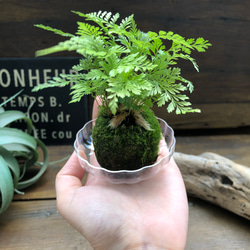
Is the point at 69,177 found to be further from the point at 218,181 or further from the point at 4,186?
the point at 218,181

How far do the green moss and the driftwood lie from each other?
34cm

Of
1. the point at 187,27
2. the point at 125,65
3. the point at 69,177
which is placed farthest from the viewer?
the point at 187,27

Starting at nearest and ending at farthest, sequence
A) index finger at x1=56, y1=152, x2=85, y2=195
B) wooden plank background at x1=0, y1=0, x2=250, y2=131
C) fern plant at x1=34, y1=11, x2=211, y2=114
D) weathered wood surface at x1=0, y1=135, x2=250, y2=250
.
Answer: fern plant at x1=34, y1=11, x2=211, y2=114 → index finger at x1=56, y1=152, x2=85, y2=195 → weathered wood surface at x1=0, y1=135, x2=250, y2=250 → wooden plank background at x1=0, y1=0, x2=250, y2=131

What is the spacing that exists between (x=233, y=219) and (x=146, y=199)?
0.37 meters

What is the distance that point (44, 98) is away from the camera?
105 centimetres

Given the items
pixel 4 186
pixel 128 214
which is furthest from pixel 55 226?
pixel 128 214

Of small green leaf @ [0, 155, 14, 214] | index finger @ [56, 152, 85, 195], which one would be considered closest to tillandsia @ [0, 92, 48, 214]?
small green leaf @ [0, 155, 14, 214]

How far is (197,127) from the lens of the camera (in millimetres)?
1202

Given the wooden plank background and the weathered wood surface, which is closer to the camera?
the weathered wood surface

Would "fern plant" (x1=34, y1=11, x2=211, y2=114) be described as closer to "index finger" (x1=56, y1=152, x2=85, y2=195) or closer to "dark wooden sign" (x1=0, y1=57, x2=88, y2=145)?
"index finger" (x1=56, y1=152, x2=85, y2=195)

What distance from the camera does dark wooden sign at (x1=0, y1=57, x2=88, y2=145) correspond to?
1000mm

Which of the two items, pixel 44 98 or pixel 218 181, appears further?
pixel 44 98

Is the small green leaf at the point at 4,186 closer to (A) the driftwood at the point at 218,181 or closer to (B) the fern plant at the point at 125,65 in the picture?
(B) the fern plant at the point at 125,65

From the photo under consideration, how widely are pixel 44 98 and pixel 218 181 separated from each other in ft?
2.37
